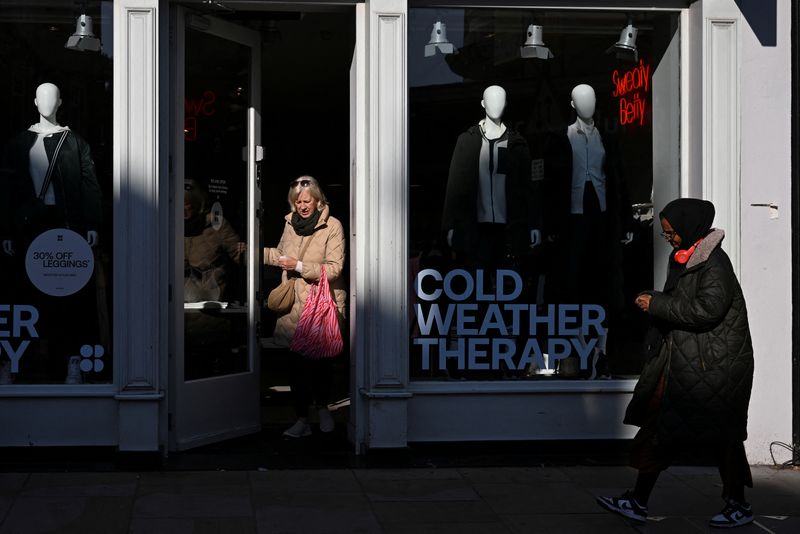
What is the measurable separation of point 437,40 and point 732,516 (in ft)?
12.8

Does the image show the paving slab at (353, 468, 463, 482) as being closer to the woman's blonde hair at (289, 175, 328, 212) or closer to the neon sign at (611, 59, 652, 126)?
the woman's blonde hair at (289, 175, 328, 212)

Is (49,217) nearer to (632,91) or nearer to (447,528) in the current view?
(447,528)

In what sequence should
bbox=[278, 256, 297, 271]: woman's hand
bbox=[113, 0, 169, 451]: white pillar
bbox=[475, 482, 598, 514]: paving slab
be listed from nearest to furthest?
bbox=[475, 482, 598, 514]: paving slab < bbox=[113, 0, 169, 451]: white pillar < bbox=[278, 256, 297, 271]: woman's hand

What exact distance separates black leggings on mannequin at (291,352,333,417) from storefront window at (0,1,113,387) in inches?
62.9

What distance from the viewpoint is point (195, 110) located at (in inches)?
322

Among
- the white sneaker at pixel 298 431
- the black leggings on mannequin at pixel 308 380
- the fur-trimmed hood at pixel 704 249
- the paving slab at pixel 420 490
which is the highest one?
the fur-trimmed hood at pixel 704 249

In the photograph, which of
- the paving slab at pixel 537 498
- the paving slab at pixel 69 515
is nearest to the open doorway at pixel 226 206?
the paving slab at pixel 69 515

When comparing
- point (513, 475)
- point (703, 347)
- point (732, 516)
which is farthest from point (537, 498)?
point (703, 347)

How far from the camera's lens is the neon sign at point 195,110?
8109mm

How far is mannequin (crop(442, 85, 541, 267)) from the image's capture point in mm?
8070

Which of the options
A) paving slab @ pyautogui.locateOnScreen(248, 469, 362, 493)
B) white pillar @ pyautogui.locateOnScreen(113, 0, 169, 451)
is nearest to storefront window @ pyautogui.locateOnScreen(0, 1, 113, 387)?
white pillar @ pyautogui.locateOnScreen(113, 0, 169, 451)

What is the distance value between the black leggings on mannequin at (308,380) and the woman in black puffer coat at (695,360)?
3.19m

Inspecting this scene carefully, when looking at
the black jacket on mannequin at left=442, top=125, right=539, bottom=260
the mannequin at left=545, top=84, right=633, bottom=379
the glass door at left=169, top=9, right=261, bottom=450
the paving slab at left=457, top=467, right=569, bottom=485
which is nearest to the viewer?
the paving slab at left=457, top=467, right=569, bottom=485

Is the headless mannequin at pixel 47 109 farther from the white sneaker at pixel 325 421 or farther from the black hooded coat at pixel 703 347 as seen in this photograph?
the black hooded coat at pixel 703 347
